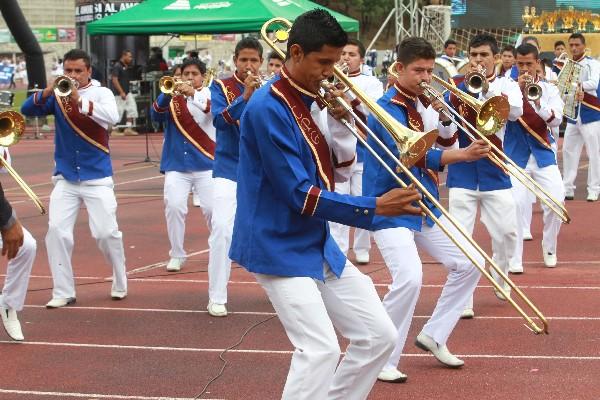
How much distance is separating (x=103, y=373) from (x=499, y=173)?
3270mm

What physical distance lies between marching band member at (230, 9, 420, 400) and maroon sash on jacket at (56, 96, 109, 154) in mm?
4456

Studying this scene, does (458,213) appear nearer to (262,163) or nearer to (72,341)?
(72,341)

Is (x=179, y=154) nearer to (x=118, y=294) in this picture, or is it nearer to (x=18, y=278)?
(x=118, y=294)

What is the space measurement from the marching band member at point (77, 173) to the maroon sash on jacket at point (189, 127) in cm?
140

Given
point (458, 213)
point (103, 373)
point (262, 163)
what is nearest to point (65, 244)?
point (103, 373)

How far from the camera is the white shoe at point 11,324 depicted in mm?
8023

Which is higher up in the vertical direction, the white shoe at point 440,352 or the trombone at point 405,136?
the trombone at point 405,136

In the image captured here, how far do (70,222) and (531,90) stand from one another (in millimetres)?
4130

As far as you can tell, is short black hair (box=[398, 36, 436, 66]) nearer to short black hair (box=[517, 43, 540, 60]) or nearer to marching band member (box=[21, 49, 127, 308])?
marching band member (box=[21, 49, 127, 308])

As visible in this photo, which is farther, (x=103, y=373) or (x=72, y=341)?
(x=72, y=341)

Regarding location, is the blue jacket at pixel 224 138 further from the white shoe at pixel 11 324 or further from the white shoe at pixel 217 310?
the white shoe at pixel 11 324

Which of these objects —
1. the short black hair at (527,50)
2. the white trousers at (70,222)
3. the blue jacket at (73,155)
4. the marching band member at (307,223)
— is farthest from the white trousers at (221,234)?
the marching band member at (307,223)

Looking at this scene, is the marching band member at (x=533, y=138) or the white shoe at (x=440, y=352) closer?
the white shoe at (x=440, y=352)

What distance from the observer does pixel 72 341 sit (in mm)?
8023
